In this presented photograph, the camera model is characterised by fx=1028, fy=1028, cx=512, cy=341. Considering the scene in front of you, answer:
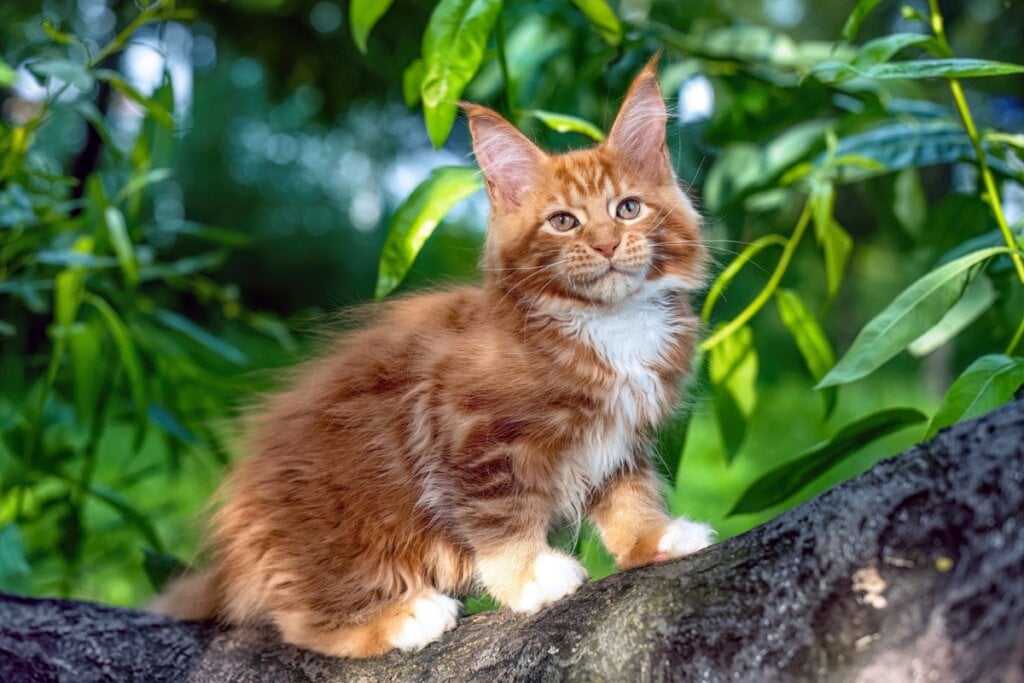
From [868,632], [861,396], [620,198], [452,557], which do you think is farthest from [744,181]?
[861,396]

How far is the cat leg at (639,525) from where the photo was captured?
1.47 metres

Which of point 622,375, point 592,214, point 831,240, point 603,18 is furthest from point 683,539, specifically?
point 603,18

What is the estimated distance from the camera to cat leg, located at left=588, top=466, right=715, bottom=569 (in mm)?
1470

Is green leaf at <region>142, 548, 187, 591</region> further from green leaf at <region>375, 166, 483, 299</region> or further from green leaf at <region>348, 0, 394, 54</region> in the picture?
green leaf at <region>348, 0, 394, 54</region>

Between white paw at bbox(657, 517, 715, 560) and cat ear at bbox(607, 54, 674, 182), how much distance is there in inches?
24.6

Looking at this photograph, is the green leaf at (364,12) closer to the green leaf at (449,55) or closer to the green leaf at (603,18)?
the green leaf at (449,55)

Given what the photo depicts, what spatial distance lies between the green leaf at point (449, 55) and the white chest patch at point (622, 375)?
0.42m

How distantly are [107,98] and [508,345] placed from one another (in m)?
2.21

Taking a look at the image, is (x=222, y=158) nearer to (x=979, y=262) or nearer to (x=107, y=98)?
(x=107, y=98)

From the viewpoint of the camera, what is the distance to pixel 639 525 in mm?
1646

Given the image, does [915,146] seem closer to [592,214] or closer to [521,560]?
[592,214]

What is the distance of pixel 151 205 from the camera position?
6707 millimetres

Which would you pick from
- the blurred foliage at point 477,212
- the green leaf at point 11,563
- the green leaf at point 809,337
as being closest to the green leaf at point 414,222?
the blurred foliage at point 477,212

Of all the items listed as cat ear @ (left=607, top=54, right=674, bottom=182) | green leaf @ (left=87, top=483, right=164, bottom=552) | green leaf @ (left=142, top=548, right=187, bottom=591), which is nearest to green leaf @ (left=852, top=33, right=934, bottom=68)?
cat ear @ (left=607, top=54, right=674, bottom=182)
